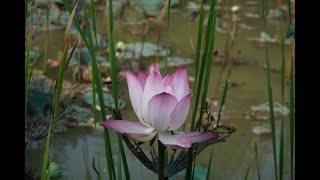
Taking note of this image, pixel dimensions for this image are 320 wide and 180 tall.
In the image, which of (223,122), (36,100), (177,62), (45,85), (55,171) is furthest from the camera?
(177,62)

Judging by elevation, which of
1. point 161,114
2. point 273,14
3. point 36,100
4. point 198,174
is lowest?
point 198,174

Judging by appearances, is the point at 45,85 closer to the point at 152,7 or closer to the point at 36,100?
the point at 36,100

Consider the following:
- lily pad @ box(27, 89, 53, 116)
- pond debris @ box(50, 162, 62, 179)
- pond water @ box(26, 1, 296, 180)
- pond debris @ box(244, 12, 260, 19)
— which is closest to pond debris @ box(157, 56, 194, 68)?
pond water @ box(26, 1, 296, 180)

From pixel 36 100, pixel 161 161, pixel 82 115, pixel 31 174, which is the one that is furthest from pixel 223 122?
pixel 161 161

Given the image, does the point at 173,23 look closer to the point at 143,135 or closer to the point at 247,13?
the point at 247,13

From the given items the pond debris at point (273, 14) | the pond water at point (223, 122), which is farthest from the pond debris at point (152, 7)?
the pond debris at point (273, 14)
